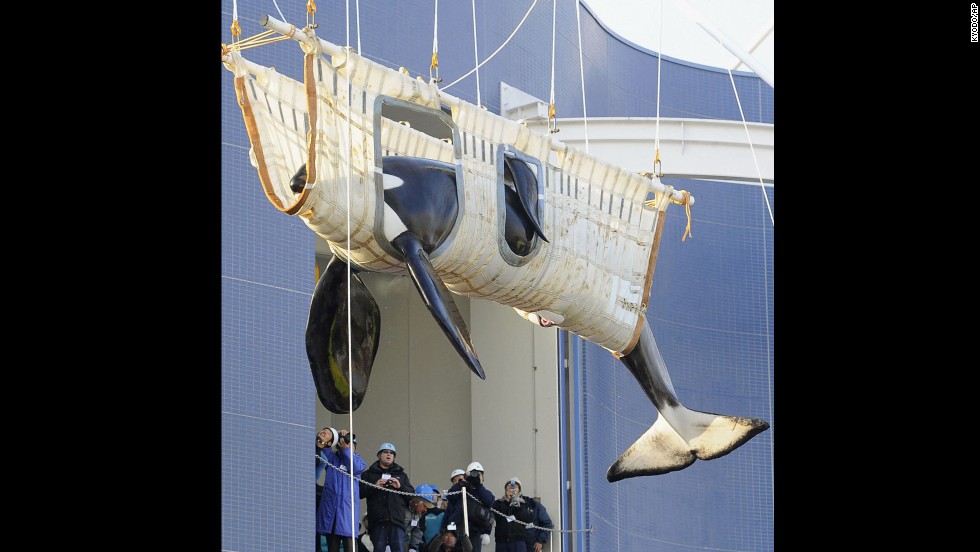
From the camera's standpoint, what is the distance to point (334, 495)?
13.5m

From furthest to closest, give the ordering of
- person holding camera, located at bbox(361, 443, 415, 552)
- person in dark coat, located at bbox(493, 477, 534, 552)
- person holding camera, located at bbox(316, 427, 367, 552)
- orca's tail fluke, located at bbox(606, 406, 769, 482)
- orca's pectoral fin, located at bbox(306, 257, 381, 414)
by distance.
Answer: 1. person in dark coat, located at bbox(493, 477, 534, 552)
2. person holding camera, located at bbox(361, 443, 415, 552)
3. person holding camera, located at bbox(316, 427, 367, 552)
4. orca's tail fluke, located at bbox(606, 406, 769, 482)
5. orca's pectoral fin, located at bbox(306, 257, 381, 414)

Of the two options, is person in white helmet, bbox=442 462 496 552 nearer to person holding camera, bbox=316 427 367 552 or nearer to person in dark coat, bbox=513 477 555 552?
person in dark coat, bbox=513 477 555 552

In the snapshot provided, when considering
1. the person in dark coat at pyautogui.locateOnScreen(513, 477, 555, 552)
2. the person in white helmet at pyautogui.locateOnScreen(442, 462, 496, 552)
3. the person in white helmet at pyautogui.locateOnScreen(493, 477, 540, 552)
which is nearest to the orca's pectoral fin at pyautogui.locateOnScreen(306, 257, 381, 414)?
the person in white helmet at pyautogui.locateOnScreen(442, 462, 496, 552)

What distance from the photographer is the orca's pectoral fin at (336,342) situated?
8.38m

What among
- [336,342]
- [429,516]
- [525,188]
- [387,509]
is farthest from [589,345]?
[336,342]

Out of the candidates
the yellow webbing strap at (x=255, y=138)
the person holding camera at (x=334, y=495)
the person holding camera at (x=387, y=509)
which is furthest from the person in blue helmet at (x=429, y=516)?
the yellow webbing strap at (x=255, y=138)

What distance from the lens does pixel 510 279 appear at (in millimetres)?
8758

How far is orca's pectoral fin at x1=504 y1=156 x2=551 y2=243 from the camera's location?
8766mm

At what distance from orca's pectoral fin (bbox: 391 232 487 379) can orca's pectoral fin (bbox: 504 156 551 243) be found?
78 centimetres

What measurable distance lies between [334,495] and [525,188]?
5.29 meters

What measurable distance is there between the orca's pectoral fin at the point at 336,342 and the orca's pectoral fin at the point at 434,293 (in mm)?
360

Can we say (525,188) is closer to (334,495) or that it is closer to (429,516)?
(334,495)
